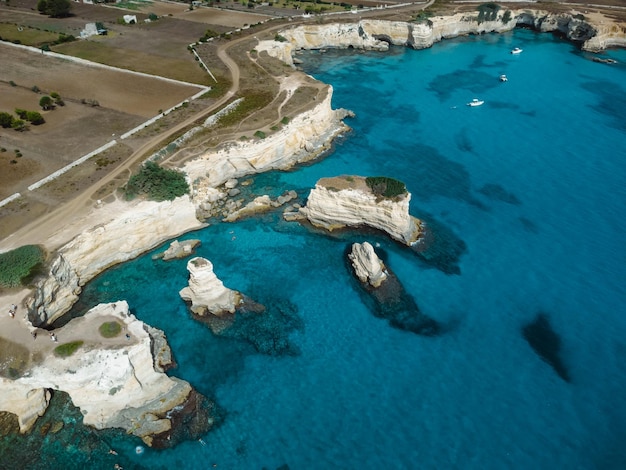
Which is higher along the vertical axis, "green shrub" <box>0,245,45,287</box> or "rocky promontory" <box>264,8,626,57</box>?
"rocky promontory" <box>264,8,626,57</box>

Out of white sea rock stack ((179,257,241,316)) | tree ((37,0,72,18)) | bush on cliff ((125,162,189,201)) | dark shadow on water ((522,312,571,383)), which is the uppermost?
tree ((37,0,72,18))

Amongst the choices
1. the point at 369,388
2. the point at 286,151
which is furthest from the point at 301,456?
the point at 286,151

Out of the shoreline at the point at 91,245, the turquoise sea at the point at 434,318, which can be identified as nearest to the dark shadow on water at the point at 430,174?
the turquoise sea at the point at 434,318

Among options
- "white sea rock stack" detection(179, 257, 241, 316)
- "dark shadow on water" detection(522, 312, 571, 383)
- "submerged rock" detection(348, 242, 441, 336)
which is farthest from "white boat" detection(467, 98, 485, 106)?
"white sea rock stack" detection(179, 257, 241, 316)

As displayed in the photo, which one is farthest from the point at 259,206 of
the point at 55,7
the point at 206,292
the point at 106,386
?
the point at 55,7

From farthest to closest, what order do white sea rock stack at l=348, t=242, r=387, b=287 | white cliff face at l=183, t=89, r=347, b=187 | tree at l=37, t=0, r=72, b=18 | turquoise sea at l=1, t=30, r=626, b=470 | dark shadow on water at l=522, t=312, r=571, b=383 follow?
tree at l=37, t=0, r=72, b=18 → white cliff face at l=183, t=89, r=347, b=187 → white sea rock stack at l=348, t=242, r=387, b=287 → dark shadow on water at l=522, t=312, r=571, b=383 → turquoise sea at l=1, t=30, r=626, b=470

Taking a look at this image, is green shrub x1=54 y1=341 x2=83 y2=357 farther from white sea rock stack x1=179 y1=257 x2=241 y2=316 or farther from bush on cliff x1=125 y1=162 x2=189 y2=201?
bush on cliff x1=125 y1=162 x2=189 y2=201

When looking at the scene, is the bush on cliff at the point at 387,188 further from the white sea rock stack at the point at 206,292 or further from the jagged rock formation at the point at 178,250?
the jagged rock formation at the point at 178,250
